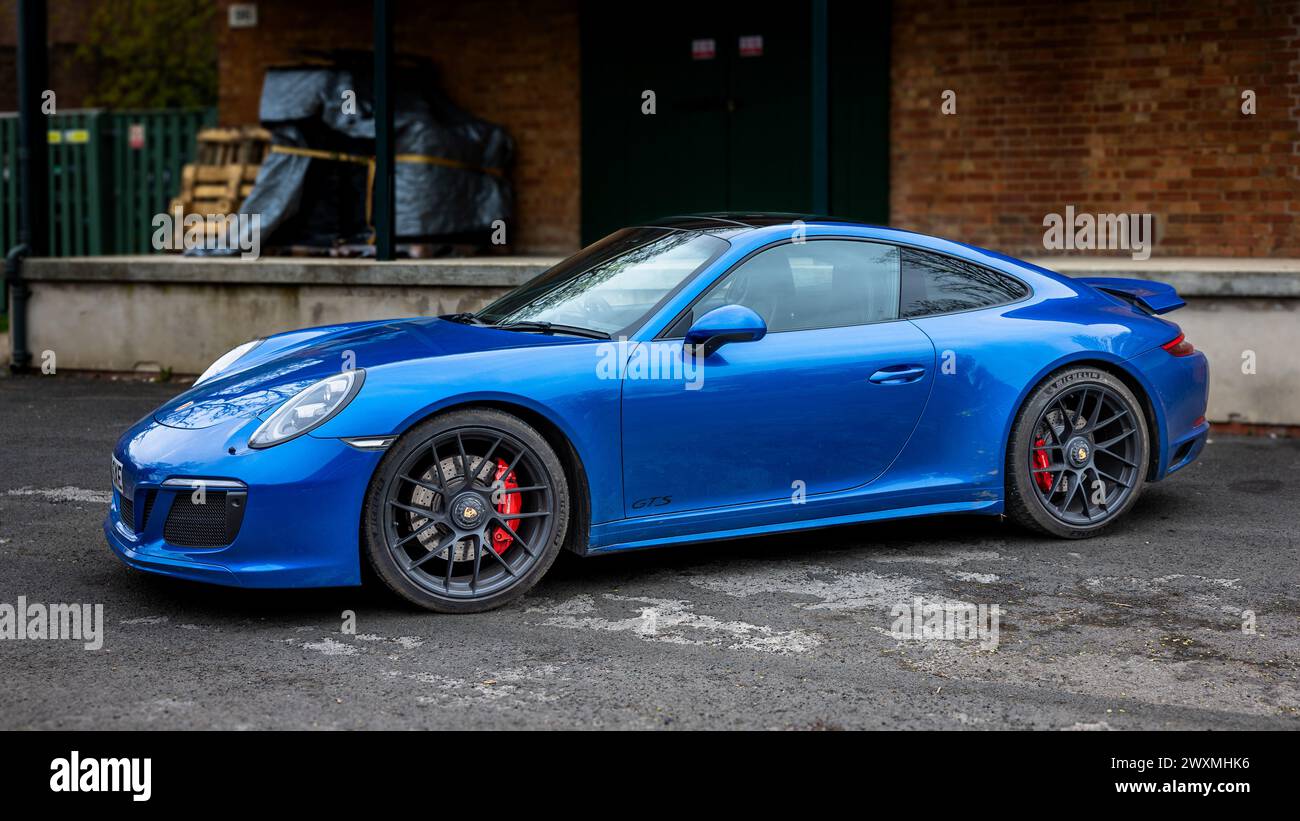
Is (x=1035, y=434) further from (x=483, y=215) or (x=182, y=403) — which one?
(x=483, y=215)

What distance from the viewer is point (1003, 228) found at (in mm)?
12719

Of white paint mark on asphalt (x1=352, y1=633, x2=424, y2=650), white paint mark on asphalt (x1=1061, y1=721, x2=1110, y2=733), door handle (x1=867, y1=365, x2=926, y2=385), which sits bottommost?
white paint mark on asphalt (x1=1061, y1=721, x2=1110, y2=733)

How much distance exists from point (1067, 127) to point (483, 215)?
519cm

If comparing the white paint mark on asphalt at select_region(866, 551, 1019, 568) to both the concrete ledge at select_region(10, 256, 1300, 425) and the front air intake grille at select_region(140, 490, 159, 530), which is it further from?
the concrete ledge at select_region(10, 256, 1300, 425)

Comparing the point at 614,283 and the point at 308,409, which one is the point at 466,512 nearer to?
the point at 308,409

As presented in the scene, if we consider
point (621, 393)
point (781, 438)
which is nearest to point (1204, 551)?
point (781, 438)

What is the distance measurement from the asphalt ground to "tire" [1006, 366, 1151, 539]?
13 centimetres

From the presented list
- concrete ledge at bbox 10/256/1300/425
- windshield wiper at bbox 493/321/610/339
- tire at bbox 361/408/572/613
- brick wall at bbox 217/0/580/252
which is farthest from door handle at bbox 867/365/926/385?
brick wall at bbox 217/0/580/252

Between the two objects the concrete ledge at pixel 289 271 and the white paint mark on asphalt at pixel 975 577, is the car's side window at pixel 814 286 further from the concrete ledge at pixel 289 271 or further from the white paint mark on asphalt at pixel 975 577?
the concrete ledge at pixel 289 271

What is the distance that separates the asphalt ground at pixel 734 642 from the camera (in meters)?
4.05

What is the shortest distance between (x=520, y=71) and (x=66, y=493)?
814cm

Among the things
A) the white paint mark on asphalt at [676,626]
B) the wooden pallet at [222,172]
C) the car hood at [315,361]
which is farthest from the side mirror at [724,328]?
the wooden pallet at [222,172]

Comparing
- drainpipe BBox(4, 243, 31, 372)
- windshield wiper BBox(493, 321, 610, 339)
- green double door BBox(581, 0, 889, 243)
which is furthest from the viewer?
green double door BBox(581, 0, 889, 243)

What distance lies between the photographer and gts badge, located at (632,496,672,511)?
17.3 ft
